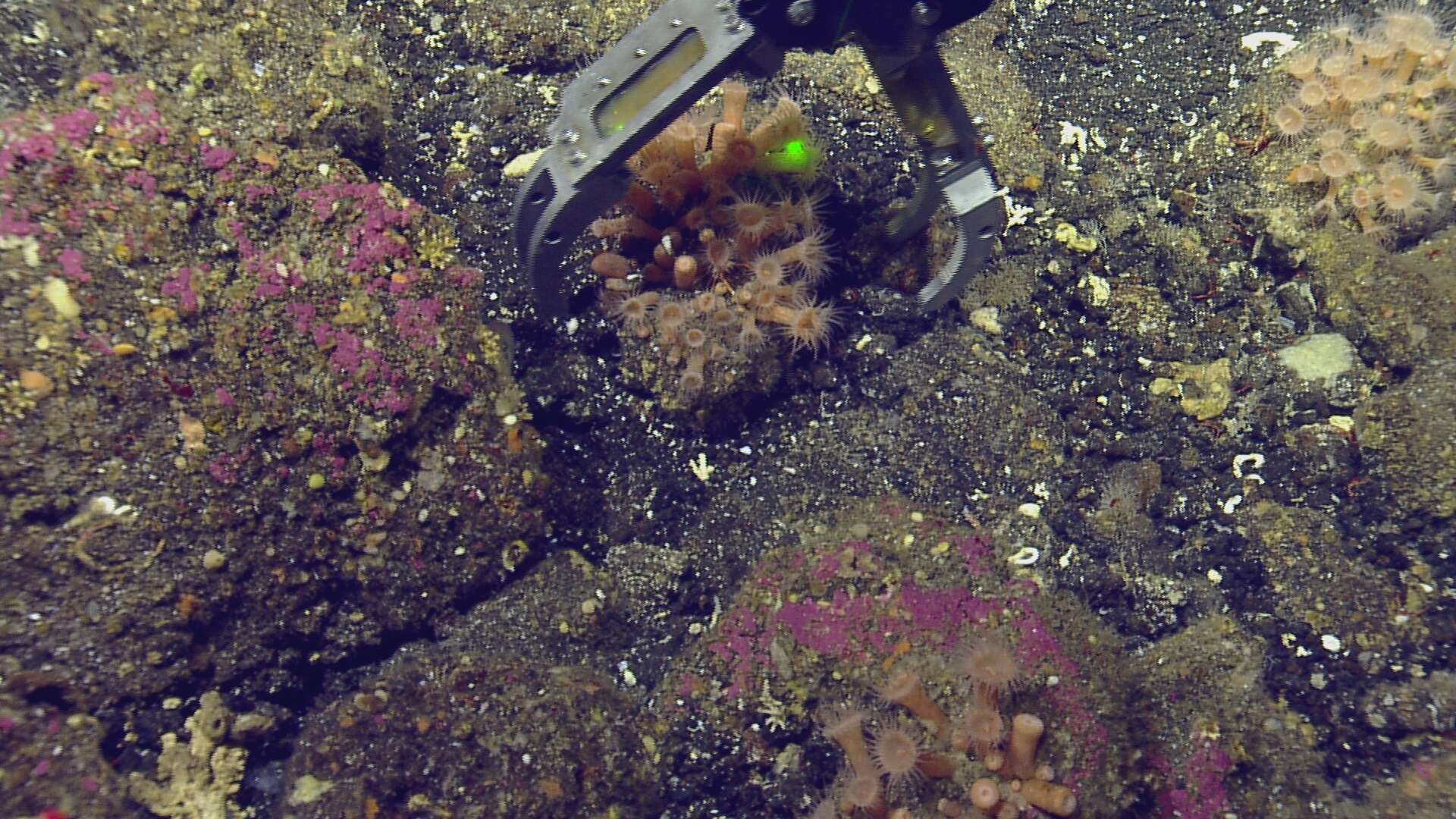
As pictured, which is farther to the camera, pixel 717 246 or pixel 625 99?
pixel 717 246

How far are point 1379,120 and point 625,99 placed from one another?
409 cm

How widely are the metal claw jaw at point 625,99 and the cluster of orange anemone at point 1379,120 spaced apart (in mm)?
3224

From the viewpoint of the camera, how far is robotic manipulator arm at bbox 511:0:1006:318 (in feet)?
9.35

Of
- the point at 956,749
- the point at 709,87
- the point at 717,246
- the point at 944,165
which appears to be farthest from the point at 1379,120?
the point at 956,749

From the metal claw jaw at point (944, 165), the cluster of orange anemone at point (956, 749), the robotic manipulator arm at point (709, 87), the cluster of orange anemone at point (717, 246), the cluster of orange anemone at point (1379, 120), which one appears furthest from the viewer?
the cluster of orange anemone at point (1379, 120)

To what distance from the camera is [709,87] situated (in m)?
3.01

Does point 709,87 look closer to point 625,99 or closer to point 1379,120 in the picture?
point 625,99

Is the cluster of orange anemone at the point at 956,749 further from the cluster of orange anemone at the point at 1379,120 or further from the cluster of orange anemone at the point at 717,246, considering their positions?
the cluster of orange anemone at the point at 1379,120

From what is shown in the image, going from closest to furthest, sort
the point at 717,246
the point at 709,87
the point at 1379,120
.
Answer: the point at 709,87
the point at 717,246
the point at 1379,120

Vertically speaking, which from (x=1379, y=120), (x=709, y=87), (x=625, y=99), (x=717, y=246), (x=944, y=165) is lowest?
(x=1379, y=120)

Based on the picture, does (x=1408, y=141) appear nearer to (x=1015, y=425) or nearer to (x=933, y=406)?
(x=1015, y=425)

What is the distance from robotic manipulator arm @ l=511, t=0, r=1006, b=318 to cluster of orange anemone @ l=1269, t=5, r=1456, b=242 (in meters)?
2.14

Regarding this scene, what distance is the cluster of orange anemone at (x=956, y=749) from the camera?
3.23m

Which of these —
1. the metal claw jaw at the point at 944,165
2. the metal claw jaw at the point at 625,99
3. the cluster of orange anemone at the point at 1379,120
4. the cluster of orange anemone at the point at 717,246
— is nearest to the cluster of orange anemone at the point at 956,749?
the cluster of orange anemone at the point at 717,246
